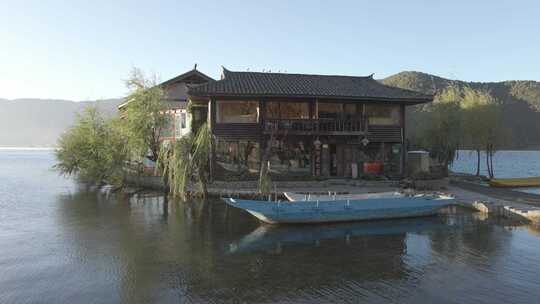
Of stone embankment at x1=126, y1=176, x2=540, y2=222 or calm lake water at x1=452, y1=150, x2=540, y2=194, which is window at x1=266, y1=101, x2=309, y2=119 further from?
calm lake water at x1=452, y1=150, x2=540, y2=194

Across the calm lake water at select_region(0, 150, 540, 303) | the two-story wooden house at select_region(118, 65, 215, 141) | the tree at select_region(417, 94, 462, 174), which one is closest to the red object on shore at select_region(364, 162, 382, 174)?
the calm lake water at select_region(0, 150, 540, 303)

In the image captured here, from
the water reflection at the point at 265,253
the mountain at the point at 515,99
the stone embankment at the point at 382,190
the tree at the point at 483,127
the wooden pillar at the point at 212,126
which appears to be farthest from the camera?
the mountain at the point at 515,99

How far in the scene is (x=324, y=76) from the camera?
3494cm

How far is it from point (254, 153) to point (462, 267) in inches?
730

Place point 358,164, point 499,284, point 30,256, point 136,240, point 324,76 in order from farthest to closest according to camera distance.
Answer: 1. point 324,76
2. point 358,164
3. point 136,240
4. point 30,256
5. point 499,284

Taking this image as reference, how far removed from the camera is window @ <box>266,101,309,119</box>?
29.8 metres

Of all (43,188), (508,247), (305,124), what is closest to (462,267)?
(508,247)

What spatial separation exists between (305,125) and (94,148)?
17.7 meters

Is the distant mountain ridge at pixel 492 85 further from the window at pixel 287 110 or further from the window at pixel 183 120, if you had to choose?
the window at pixel 287 110

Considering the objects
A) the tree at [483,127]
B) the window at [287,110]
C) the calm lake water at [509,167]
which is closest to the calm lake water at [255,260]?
the window at [287,110]

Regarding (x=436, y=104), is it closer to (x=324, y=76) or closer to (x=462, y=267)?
(x=324, y=76)

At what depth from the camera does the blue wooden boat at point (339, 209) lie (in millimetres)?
19016

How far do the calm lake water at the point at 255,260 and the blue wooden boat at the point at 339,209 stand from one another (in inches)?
18.1

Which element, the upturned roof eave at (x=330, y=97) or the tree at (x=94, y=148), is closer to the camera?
the upturned roof eave at (x=330, y=97)
